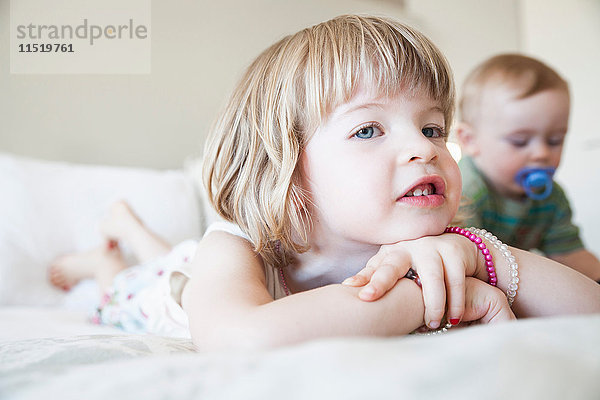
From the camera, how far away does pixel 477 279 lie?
0.66 m

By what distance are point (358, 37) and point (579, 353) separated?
559 millimetres

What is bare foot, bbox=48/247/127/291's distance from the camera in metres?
1.37

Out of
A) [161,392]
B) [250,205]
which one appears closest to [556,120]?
[250,205]

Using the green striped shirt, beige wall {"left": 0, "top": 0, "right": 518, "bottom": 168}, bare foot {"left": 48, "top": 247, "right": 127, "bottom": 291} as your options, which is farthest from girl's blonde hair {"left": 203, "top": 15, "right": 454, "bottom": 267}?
beige wall {"left": 0, "top": 0, "right": 518, "bottom": 168}

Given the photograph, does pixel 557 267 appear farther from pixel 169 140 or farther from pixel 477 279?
pixel 169 140

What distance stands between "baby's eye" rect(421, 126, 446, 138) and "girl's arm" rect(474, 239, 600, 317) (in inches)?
A: 7.8

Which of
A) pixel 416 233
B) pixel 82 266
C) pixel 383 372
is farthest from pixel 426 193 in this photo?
pixel 82 266

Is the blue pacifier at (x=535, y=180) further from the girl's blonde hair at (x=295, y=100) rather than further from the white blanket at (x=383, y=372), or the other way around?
the white blanket at (x=383, y=372)

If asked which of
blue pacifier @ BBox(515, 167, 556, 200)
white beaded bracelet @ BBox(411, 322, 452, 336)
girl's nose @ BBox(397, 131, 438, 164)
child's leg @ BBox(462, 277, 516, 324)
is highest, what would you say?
girl's nose @ BBox(397, 131, 438, 164)

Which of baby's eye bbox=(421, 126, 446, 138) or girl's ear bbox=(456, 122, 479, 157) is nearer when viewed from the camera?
baby's eye bbox=(421, 126, 446, 138)

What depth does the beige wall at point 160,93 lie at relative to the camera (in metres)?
1.73

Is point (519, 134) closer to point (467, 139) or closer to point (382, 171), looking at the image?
point (467, 139)

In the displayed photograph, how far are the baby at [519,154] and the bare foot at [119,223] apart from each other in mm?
916

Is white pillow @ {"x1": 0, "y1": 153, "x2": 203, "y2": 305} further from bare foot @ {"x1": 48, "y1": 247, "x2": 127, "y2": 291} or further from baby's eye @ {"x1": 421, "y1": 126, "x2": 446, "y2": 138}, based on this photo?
baby's eye @ {"x1": 421, "y1": 126, "x2": 446, "y2": 138}
